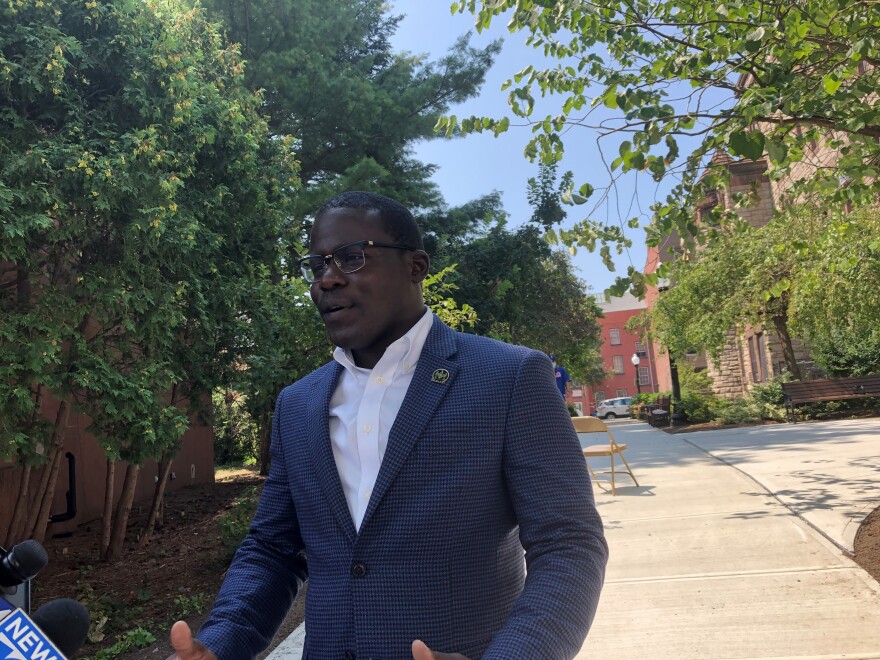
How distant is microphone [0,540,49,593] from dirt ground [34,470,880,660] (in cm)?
431

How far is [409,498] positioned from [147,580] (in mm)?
6508

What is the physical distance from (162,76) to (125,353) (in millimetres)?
2537

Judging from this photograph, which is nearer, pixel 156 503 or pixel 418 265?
pixel 418 265

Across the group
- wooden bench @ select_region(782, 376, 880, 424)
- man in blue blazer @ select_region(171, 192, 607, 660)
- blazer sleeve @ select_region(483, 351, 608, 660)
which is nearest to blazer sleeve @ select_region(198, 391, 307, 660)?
man in blue blazer @ select_region(171, 192, 607, 660)

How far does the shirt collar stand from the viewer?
168 cm

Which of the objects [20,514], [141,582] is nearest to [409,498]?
[141,582]

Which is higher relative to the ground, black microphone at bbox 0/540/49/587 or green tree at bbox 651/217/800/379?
green tree at bbox 651/217/800/379

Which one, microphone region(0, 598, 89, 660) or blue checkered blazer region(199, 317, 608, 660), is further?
blue checkered blazer region(199, 317, 608, 660)

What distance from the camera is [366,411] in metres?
1.64

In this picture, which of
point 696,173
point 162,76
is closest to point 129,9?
point 162,76

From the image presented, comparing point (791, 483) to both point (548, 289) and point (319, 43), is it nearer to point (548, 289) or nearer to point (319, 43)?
point (319, 43)

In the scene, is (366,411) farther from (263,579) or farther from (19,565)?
(19,565)

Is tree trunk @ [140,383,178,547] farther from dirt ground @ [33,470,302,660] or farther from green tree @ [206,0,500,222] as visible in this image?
green tree @ [206,0,500,222]

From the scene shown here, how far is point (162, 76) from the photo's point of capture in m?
6.87
